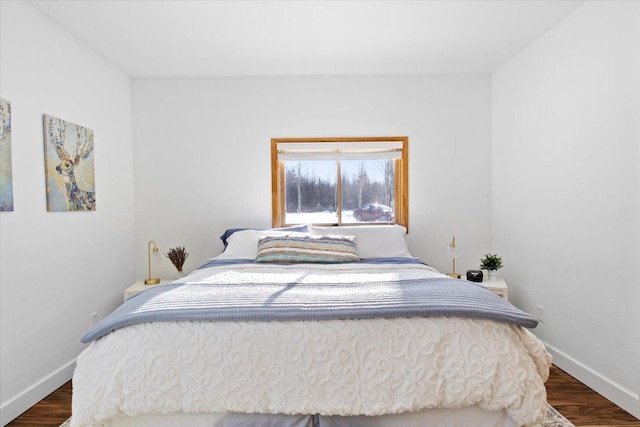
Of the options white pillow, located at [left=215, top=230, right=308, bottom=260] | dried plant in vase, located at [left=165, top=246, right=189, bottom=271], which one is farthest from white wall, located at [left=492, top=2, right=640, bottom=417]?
dried plant in vase, located at [left=165, top=246, right=189, bottom=271]

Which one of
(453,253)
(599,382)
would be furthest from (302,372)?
(453,253)

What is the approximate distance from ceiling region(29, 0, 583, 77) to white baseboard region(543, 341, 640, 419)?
8.10 feet

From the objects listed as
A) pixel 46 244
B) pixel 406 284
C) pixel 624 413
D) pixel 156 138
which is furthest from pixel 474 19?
pixel 46 244

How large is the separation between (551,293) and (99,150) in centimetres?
391

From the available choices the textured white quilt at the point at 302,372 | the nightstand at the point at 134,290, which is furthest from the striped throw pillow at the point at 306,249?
the textured white quilt at the point at 302,372

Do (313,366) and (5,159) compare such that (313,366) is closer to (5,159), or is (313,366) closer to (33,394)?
(33,394)

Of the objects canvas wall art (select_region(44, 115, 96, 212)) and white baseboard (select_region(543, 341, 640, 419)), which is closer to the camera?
white baseboard (select_region(543, 341, 640, 419))

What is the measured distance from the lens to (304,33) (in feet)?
9.14

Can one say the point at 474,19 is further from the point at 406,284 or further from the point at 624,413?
the point at 624,413

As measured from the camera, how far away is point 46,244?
2512mm

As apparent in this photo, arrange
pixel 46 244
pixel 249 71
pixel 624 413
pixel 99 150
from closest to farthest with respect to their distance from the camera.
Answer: pixel 624 413 → pixel 46 244 → pixel 99 150 → pixel 249 71

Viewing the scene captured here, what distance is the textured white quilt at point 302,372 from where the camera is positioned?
1499 millimetres

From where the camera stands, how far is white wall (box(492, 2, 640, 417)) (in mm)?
2182

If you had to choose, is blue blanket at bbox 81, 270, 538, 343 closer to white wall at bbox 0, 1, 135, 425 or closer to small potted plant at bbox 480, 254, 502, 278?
white wall at bbox 0, 1, 135, 425
